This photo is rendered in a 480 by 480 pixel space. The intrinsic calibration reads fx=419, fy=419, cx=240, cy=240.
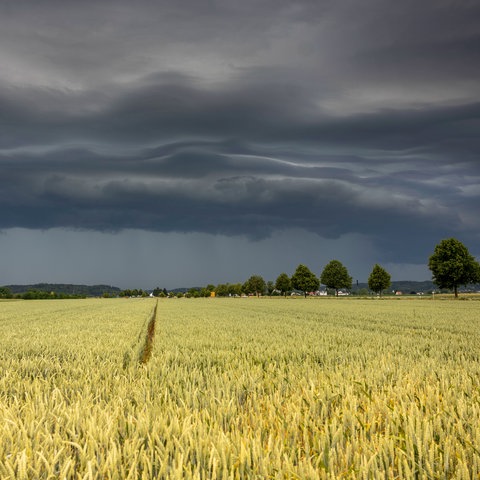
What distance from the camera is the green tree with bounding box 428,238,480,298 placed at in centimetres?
8046

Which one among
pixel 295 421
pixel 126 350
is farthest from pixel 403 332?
pixel 295 421

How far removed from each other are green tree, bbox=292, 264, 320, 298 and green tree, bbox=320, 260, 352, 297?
5796mm

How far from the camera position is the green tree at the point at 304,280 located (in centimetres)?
13162

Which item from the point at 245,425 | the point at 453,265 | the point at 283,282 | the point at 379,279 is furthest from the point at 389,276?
the point at 245,425

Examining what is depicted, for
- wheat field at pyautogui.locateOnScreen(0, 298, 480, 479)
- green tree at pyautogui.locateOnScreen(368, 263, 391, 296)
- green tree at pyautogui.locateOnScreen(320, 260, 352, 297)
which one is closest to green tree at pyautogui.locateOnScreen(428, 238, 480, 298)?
green tree at pyautogui.locateOnScreen(368, 263, 391, 296)

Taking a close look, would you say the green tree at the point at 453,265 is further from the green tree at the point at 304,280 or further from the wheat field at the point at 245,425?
the wheat field at the point at 245,425

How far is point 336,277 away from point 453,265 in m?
46.1

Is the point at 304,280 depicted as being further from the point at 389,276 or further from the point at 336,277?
the point at 389,276

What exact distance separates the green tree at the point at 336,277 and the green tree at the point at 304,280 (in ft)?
19.0

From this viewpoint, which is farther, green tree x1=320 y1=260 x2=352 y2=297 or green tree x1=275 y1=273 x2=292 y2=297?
green tree x1=275 y1=273 x2=292 y2=297

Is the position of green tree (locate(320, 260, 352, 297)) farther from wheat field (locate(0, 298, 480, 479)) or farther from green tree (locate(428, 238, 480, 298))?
wheat field (locate(0, 298, 480, 479))

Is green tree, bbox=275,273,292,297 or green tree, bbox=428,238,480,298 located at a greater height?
green tree, bbox=428,238,480,298

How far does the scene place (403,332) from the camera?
1611cm

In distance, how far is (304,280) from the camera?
13200 cm
